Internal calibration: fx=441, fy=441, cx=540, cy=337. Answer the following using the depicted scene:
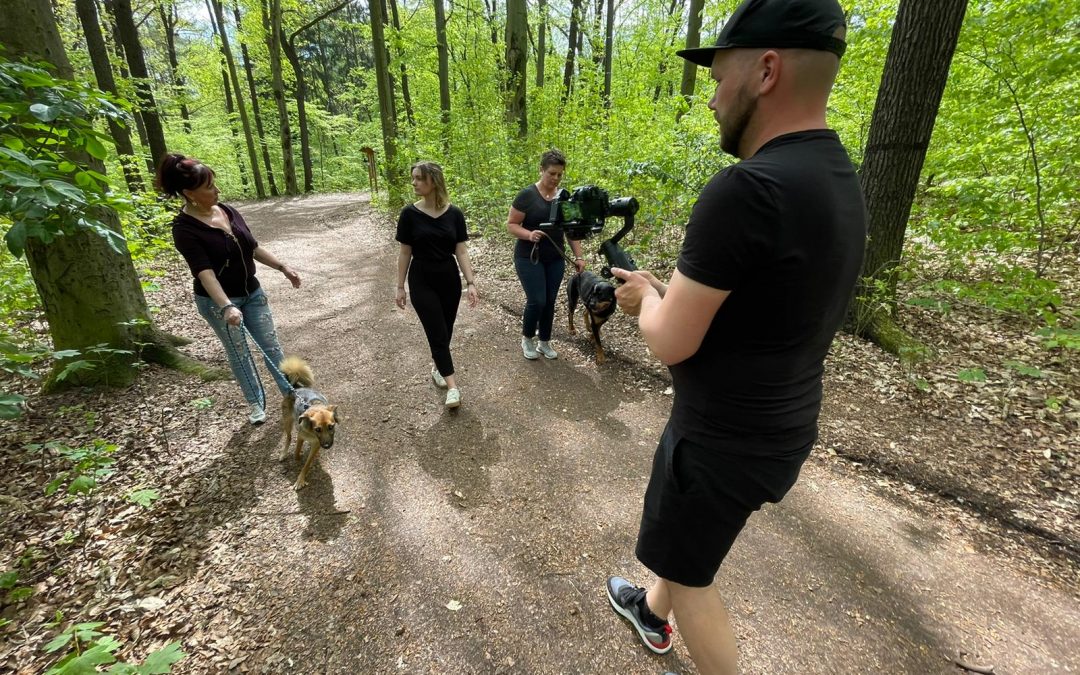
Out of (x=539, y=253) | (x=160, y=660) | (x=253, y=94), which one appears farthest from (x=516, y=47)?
(x=253, y=94)

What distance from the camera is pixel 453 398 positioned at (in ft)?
13.2

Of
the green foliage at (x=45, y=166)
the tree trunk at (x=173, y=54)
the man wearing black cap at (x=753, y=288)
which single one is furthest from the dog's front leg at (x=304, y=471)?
the tree trunk at (x=173, y=54)

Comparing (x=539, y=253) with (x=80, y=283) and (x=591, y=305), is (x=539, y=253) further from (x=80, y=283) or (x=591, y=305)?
(x=80, y=283)

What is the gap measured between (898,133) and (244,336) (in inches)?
245

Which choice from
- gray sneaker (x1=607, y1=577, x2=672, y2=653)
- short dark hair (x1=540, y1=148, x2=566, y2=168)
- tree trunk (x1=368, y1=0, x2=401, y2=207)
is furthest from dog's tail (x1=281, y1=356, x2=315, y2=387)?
tree trunk (x1=368, y1=0, x2=401, y2=207)

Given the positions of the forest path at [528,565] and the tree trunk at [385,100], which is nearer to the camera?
the forest path at [528,565]

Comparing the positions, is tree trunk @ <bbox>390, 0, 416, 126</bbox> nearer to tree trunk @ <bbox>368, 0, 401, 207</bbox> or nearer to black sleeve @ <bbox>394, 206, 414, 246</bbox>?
tree trunk @ <bbox>368, 0, 401, 207</bbox>

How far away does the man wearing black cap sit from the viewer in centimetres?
103

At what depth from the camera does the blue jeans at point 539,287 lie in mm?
4488

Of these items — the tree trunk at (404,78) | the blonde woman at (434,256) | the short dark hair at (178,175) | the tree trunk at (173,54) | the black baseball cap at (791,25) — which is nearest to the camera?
the black baseball cap at (791,25)

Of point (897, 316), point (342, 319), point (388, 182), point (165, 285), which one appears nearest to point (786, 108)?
point (897, 316)

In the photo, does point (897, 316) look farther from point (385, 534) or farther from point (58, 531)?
point (58, 531)

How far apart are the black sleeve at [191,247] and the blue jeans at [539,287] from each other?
251 cm

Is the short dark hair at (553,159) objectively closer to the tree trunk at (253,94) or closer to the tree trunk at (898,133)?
the tree trunk at (898,133)
